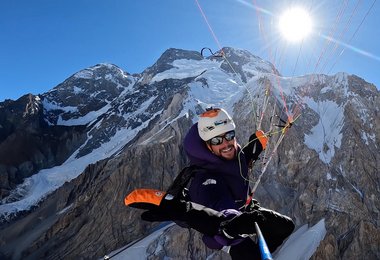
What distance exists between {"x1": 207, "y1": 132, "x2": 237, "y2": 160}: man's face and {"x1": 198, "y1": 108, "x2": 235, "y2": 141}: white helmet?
Result: 121mm

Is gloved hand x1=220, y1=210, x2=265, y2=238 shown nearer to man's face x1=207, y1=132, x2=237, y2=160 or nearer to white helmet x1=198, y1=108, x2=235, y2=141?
man's face x1=207, y1=132, x2=237, y2=160

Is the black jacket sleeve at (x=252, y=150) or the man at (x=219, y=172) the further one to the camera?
the black jacket sleeve at (x=252, y=150)

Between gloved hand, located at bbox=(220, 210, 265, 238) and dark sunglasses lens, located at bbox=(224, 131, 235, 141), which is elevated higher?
dark sunglasses lens, located at bbox=(224, 131, 235, 141)

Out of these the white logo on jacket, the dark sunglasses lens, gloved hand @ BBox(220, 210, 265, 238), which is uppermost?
A: the dark sunglasses lens

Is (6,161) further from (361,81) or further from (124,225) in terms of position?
(361,81)

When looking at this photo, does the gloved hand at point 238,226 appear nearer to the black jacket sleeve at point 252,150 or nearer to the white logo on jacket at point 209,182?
the white logo on jacket at point 209,182

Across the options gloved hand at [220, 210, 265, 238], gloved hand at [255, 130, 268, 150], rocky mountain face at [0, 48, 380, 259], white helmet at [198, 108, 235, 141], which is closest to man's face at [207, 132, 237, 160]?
white helmet at [198, 108, 235, 141]


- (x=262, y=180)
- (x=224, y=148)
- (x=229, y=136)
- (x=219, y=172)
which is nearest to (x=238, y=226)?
(x=219, y=172)

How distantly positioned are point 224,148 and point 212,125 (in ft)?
1.71

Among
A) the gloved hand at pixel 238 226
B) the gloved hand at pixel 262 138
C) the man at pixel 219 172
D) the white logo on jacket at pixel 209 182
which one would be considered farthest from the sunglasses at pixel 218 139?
the gloved hand at pixel 238 226

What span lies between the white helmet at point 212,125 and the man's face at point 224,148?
0.12 m

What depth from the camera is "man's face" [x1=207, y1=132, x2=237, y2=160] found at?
25.4 feet

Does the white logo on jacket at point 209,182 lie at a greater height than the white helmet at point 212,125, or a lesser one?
lesser

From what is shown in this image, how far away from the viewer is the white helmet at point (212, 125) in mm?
7738
